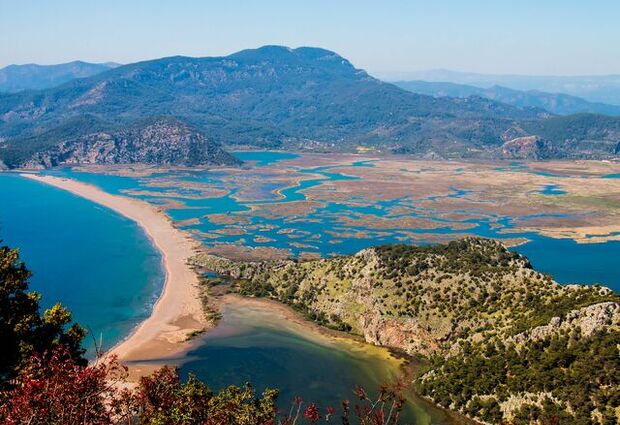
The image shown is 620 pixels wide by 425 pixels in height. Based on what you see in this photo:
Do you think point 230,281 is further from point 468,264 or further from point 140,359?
point 468,264

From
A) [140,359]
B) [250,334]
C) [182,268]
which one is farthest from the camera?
[182,268]

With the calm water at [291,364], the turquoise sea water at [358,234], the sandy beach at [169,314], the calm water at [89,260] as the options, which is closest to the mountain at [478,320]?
the calm water at [291,364]

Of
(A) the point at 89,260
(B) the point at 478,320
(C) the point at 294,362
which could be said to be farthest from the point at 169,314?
(B) the point at 478,320

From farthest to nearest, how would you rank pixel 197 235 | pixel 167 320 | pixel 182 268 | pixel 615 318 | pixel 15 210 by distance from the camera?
pixel 15 210 < pixel 197 235 < pixel 182 268 < pixel 167 320 < pixel 615 318

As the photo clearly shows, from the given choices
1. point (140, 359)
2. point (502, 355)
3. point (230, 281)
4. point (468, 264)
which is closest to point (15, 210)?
point (230, 281)

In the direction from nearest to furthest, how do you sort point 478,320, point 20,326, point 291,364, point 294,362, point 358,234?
point 20,326
point 478,320
point 291,364
point 294,362
point 358,234

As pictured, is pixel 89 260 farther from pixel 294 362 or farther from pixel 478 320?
pixel 478 320
